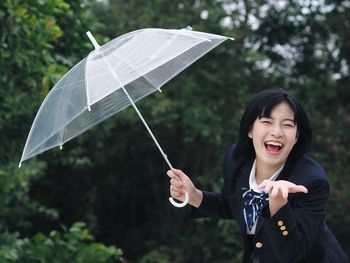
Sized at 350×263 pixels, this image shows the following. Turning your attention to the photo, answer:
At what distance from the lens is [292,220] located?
2.47 m

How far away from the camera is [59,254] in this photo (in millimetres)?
5652

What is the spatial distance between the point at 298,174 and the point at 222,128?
4.64 metres

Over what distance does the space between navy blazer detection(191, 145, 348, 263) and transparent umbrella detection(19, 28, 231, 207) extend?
1.34 feet

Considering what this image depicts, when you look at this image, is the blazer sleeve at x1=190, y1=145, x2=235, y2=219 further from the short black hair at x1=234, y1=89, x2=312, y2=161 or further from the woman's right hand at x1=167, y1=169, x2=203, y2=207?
the short black hair at x1=234, y1=89, x2=312, y2=161

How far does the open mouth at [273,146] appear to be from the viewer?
272 centimetres

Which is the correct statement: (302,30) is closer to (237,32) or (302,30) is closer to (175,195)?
(237,32)

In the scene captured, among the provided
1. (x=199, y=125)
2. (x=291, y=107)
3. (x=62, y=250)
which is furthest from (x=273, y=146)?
(x=199, y=125)

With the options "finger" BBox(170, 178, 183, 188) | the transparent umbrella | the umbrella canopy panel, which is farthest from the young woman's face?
the umbrella canopy panel

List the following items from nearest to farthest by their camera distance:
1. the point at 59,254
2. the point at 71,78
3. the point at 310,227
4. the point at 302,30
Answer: the point at 310,227 → the point at 71,78 → the point at 59,254 → the point at 302,30

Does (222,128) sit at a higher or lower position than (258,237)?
lower

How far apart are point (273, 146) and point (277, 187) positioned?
1.09ft

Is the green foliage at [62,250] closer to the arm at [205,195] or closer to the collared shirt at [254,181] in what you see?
the arm at [205,195]

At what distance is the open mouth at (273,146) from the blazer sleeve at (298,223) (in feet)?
0.57

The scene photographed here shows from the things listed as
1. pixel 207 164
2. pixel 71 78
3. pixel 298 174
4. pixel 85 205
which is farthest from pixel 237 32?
pixel 298 174
